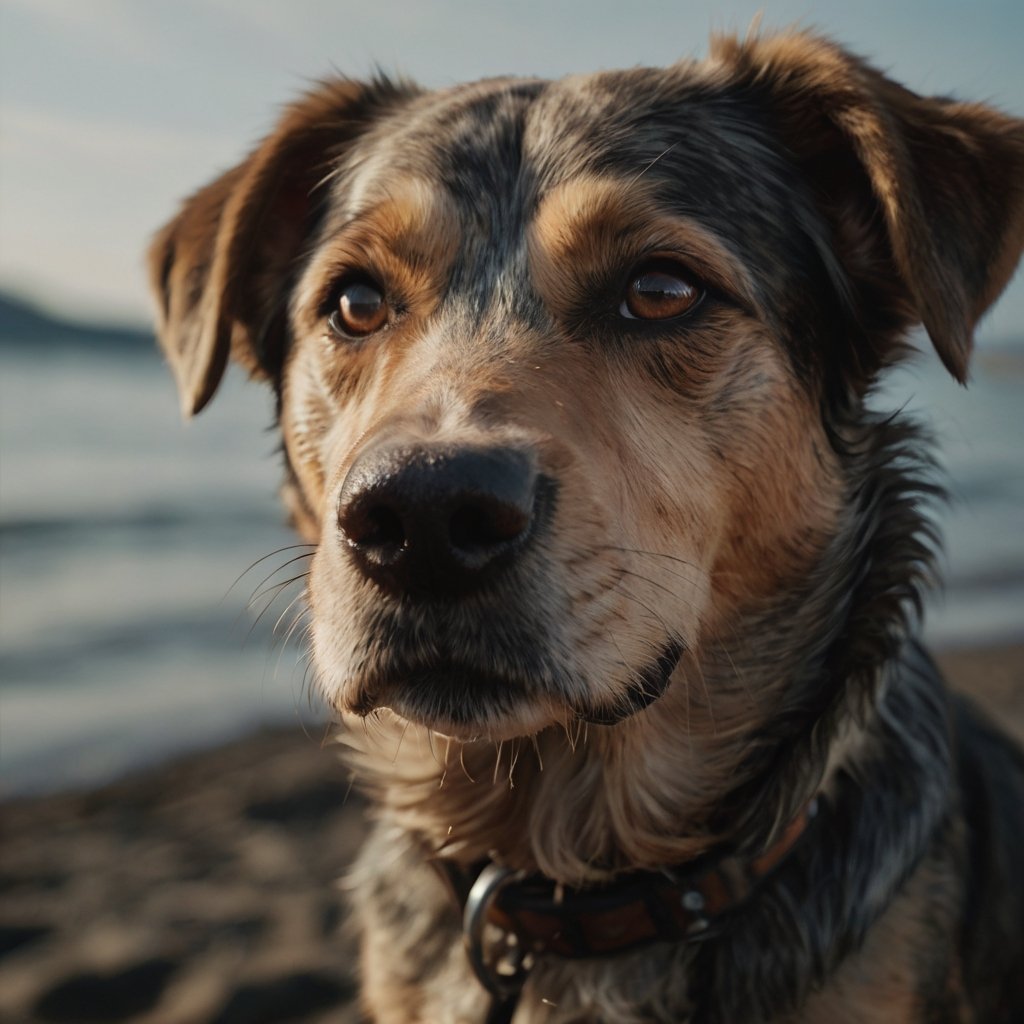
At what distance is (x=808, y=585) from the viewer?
2.78 meters

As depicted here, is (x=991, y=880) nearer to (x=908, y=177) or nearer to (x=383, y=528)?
(x=908, y=177)

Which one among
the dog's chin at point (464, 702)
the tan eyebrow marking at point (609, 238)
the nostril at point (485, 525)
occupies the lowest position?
the dog's chin at point (464, 702)

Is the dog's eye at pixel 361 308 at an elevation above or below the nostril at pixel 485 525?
above

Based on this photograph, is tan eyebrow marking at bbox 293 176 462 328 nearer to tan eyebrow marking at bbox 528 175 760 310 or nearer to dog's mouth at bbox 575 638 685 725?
tan eyebrow marking at bbox 528 175 760 310

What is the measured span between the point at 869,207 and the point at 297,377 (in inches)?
65.1

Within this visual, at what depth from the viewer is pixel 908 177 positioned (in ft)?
8.54

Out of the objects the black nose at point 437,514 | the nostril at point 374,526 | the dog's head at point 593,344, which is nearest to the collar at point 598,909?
the dog's head at point 593,344

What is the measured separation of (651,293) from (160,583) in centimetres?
710

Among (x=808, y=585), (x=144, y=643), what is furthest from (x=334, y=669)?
(x=144, y=643)

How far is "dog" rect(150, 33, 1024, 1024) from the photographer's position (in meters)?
2.45

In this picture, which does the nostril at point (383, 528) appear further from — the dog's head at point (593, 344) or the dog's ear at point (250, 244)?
the dog's ear at point (250, 244)

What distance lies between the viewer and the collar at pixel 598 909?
2463 millimetres

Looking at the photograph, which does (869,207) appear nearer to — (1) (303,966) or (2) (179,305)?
(2) (179,305)

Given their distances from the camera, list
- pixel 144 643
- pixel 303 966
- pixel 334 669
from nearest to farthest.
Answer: pixel 334 669, pixel 303 966, pixel 144 643
